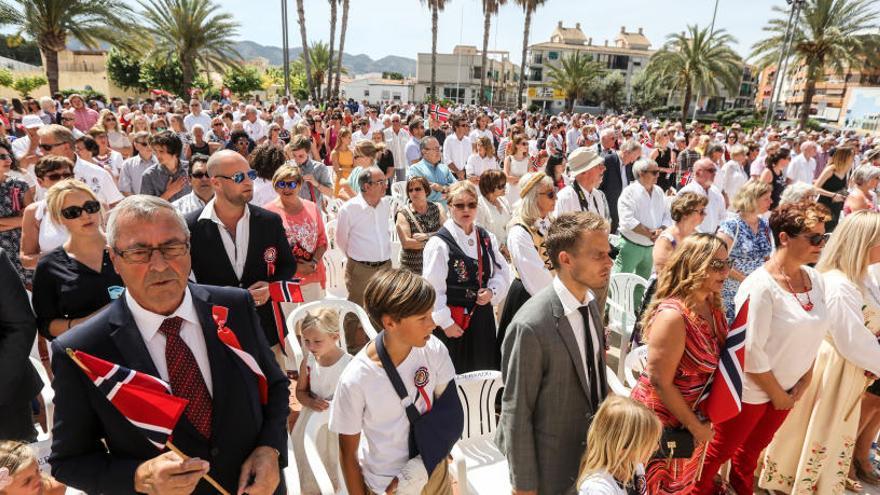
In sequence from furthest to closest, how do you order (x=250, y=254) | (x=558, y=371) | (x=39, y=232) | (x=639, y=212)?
(x=639, y=212) → (x=39, y=232) → (x=250, y=254) → (x=558, y=371)

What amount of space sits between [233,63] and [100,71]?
26.3 metres

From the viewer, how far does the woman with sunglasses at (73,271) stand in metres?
2.55

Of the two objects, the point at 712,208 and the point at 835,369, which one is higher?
the point at 712,208

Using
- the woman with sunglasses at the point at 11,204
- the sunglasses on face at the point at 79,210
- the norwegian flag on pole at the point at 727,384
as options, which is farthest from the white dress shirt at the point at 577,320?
the woman with sunglasses at the point at 11,204

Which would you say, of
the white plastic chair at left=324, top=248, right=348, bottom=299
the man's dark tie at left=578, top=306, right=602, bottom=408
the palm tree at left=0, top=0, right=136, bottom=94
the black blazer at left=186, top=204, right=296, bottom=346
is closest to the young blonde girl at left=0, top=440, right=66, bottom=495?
the black blazer at left=186, top=204, right=296, bottom=346

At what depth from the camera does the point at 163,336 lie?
1.62 m

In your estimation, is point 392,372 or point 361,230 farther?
point 361,230

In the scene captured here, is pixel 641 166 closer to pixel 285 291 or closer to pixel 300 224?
pixel 300 224

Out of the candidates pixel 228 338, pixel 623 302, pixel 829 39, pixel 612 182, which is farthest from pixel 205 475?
pixel 829 39

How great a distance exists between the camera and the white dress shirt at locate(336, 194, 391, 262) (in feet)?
15.1

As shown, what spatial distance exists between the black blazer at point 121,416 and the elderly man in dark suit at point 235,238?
151 centimetres

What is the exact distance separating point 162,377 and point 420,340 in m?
0.97

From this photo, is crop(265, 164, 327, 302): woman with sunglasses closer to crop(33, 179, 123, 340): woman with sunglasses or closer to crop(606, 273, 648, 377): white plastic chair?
crop(33, 179, 123, 340): woman with sunglasses

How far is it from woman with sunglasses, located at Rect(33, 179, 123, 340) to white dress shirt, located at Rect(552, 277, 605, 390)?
2.31 meters
